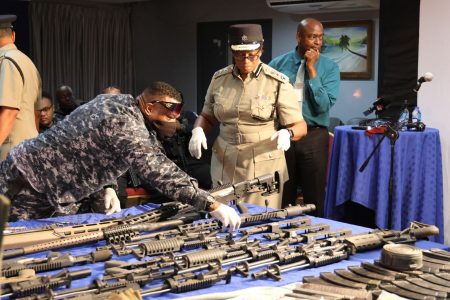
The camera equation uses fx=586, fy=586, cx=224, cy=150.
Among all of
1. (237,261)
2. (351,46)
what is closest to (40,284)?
(237,261)

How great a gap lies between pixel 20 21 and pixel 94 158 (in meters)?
6.44

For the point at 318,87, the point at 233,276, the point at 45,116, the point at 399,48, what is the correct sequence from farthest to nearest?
the point at 399,48
the point at 45,116
the point at 318,87
the point at 233,276

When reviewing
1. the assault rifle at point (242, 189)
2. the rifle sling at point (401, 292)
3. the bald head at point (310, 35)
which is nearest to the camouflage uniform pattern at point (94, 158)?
the assault rifle at point (242, 189)

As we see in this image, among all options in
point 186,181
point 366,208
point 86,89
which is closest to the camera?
point 186,181

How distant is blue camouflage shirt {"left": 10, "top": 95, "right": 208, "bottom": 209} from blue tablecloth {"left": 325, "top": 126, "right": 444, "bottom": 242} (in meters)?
2.00

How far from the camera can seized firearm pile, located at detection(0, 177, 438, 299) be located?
1.86 metres

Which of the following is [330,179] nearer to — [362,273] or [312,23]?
[312,23]

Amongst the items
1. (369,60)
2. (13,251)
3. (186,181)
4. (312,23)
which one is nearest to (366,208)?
(312,23)

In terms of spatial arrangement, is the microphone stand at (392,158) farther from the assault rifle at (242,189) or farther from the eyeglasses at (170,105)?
the eyeglasses at (170,105)

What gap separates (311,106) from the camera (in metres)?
3.99

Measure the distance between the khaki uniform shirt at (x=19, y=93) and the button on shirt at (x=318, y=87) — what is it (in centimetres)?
165

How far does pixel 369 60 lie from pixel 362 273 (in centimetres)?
550

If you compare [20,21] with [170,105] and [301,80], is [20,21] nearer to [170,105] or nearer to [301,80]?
[301,80]

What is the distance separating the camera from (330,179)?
4406 mm
